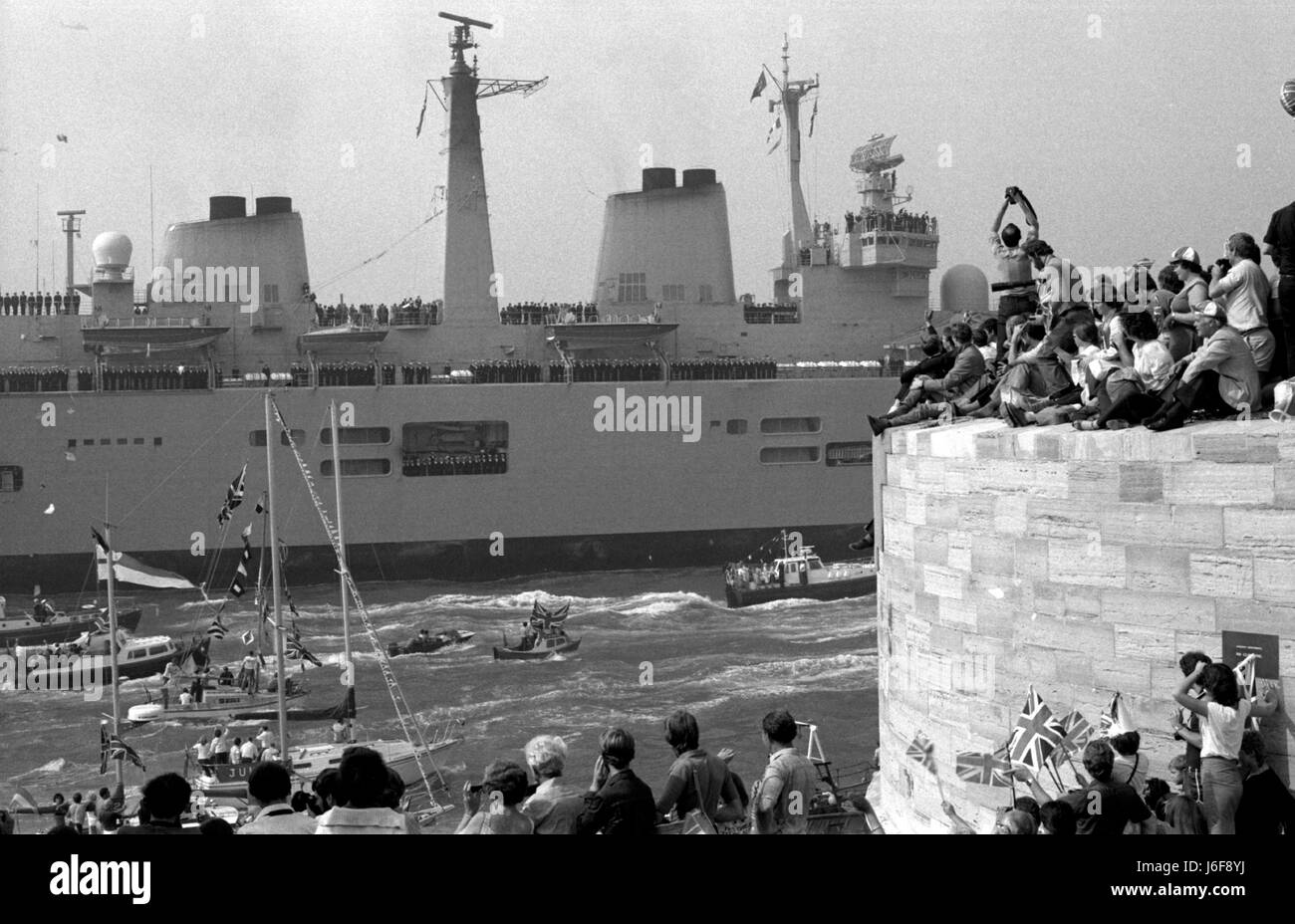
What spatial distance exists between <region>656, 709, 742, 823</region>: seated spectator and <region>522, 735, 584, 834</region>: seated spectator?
1.18 feet

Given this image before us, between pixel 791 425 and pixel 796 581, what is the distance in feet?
22.4

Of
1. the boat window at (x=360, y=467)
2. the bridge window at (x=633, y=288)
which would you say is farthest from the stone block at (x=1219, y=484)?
the bridge window at (x=633, y=288)

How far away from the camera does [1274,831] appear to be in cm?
557

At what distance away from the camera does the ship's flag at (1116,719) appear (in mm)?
6359

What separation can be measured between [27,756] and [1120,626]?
21776 millimetres

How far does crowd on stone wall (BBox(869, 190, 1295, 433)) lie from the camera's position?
20.7 ft

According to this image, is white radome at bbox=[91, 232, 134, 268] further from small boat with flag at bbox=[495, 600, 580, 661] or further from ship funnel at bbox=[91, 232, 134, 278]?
small boat with flag at bbox=[495, 600, 580, 661]

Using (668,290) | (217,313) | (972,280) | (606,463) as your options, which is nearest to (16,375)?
(217,313)

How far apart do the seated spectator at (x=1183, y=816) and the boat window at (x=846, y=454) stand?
121ft

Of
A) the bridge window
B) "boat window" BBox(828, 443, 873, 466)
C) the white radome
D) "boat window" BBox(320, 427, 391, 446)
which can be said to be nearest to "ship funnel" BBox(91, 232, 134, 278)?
the white radome

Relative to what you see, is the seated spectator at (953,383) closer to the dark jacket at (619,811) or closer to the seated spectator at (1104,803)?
the seated spectator at (1104,803)

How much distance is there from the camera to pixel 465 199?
4453 centimetres

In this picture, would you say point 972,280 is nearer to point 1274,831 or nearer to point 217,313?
point 217,313

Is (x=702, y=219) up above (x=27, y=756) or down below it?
above
